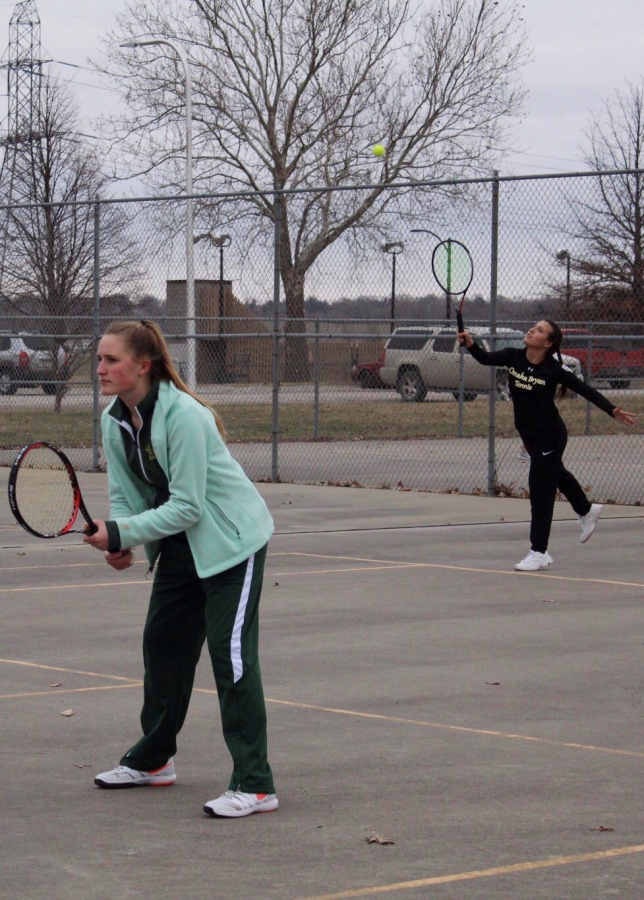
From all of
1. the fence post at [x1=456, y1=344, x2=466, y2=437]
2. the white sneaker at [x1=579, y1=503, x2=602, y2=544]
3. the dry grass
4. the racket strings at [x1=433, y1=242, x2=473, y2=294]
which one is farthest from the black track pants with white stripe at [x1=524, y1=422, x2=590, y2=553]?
the fence post at [x1=456, y1=344, x2=466, y2=437]

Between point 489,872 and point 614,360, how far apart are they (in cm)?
1765

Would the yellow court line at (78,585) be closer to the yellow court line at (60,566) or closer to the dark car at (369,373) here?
the yellow court line at (60,566)

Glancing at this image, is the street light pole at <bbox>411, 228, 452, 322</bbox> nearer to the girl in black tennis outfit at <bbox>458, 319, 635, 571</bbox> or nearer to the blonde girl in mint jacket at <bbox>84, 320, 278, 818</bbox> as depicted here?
the girl in black tennis outfit at <bbox>458, 319, 635, 571</bbox>

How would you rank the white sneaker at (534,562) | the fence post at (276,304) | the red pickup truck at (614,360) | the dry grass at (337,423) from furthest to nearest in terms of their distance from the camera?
the dry grass at (337,423) < the red pickup truck at (614,360) < the fence post at (276,304) < the white sneaker at (534,562)

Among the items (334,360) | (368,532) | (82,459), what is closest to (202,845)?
(368,532)

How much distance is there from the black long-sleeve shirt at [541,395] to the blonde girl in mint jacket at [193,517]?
18.6 ft

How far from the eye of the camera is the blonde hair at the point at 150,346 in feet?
15.3

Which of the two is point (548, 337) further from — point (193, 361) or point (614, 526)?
point (193, 361)

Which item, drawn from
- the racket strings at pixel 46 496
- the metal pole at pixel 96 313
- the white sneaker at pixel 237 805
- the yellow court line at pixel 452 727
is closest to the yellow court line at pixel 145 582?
the yellow court line at pixel 452 727

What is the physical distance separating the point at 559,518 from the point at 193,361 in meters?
5.74

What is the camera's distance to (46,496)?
5.16 meters

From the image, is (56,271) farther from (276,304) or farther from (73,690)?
(73,690)

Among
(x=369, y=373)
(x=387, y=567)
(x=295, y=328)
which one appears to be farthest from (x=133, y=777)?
(x=369, y=373)

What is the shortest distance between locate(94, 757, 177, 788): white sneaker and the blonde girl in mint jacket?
0.32m
